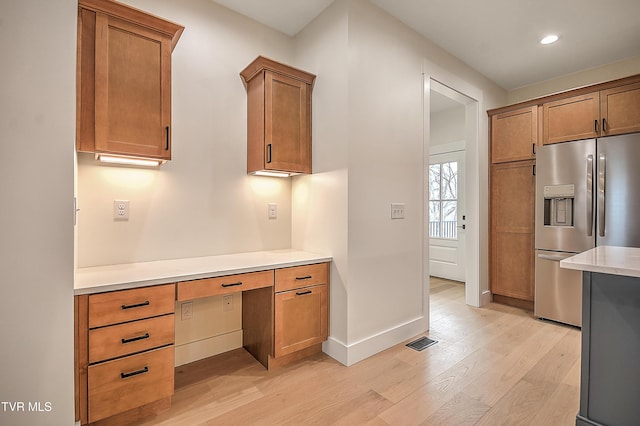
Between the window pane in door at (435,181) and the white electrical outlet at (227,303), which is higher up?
the window pane in door at (435,181)

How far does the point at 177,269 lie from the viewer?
1.91 meters

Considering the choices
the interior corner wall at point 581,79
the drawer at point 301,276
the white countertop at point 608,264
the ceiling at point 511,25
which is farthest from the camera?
the interior corner wall at point 581,79

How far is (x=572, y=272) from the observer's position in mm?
3012

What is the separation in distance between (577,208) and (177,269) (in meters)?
3.56

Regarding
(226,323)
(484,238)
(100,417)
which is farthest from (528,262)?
(100,417)

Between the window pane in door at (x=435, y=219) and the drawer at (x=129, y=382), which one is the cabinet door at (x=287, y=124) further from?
the window pane in door at (x=435, y=219)

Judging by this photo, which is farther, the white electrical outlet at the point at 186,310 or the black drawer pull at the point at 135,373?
the white electrical outlet at the point at 186,310

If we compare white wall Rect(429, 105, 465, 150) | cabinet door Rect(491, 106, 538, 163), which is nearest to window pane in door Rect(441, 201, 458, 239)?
white wall Rect(429, 105, 465, 150)

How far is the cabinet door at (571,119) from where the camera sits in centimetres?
307

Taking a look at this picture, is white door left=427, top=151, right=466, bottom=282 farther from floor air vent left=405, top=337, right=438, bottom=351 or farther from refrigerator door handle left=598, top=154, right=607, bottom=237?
Answer: floor air vent left=405, top=337, right=438, bottom=351

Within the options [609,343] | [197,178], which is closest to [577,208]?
[609,343]

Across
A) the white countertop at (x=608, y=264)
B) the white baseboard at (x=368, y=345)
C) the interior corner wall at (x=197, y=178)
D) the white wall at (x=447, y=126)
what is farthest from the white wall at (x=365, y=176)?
the white wall at (x=447, y=126)

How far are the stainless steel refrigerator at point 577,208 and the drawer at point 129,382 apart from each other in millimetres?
3534

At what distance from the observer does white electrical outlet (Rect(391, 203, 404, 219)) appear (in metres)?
2.67
